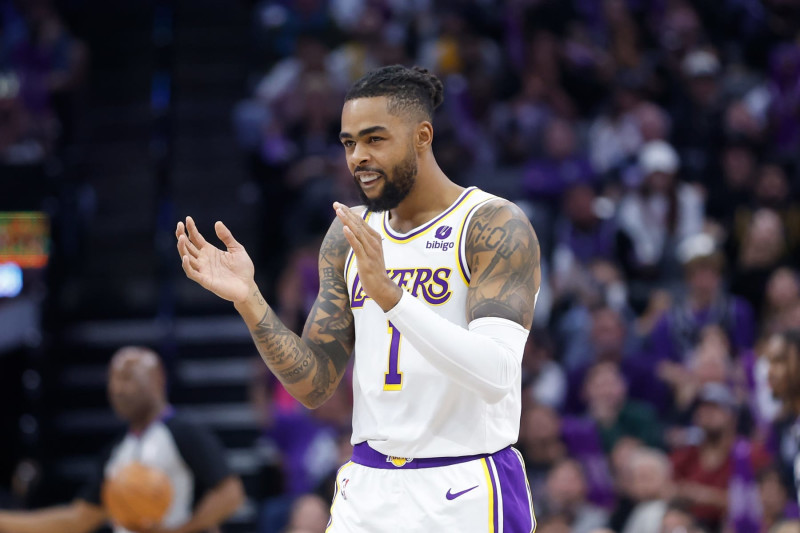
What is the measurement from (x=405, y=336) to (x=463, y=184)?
7.07 meters

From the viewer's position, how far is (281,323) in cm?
394

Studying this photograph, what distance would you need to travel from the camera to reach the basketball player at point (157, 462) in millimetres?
6160

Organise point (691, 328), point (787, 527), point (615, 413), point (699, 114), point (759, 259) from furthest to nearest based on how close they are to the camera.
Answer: point (699, 114) → point (759, 259) → point (691, 328) → point (615, 413) → point (787, 527)

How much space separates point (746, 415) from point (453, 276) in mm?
4810

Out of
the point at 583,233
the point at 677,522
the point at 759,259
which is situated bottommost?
the point at 677,522

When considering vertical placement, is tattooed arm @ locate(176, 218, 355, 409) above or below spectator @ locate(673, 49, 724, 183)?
below

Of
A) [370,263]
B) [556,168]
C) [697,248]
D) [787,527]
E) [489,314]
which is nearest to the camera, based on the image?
[370,263]

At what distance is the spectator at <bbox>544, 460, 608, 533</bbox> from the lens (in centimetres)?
763

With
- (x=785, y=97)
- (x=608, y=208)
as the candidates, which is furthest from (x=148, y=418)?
(x=785, y=97)

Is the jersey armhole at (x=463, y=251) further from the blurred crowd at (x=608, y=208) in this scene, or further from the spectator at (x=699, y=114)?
the spectator at (x=699, y=114)

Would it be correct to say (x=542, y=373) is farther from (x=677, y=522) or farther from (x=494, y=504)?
(x=494, y=504)

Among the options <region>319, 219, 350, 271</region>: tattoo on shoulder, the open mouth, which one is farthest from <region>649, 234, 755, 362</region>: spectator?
the open mouth

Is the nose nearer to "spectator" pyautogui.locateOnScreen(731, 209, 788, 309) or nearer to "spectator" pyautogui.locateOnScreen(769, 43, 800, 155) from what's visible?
"spectator" pyautogui.locateOnScreen(731, 209, 788, 309)

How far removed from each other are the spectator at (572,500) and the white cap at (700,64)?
530 centimetres
